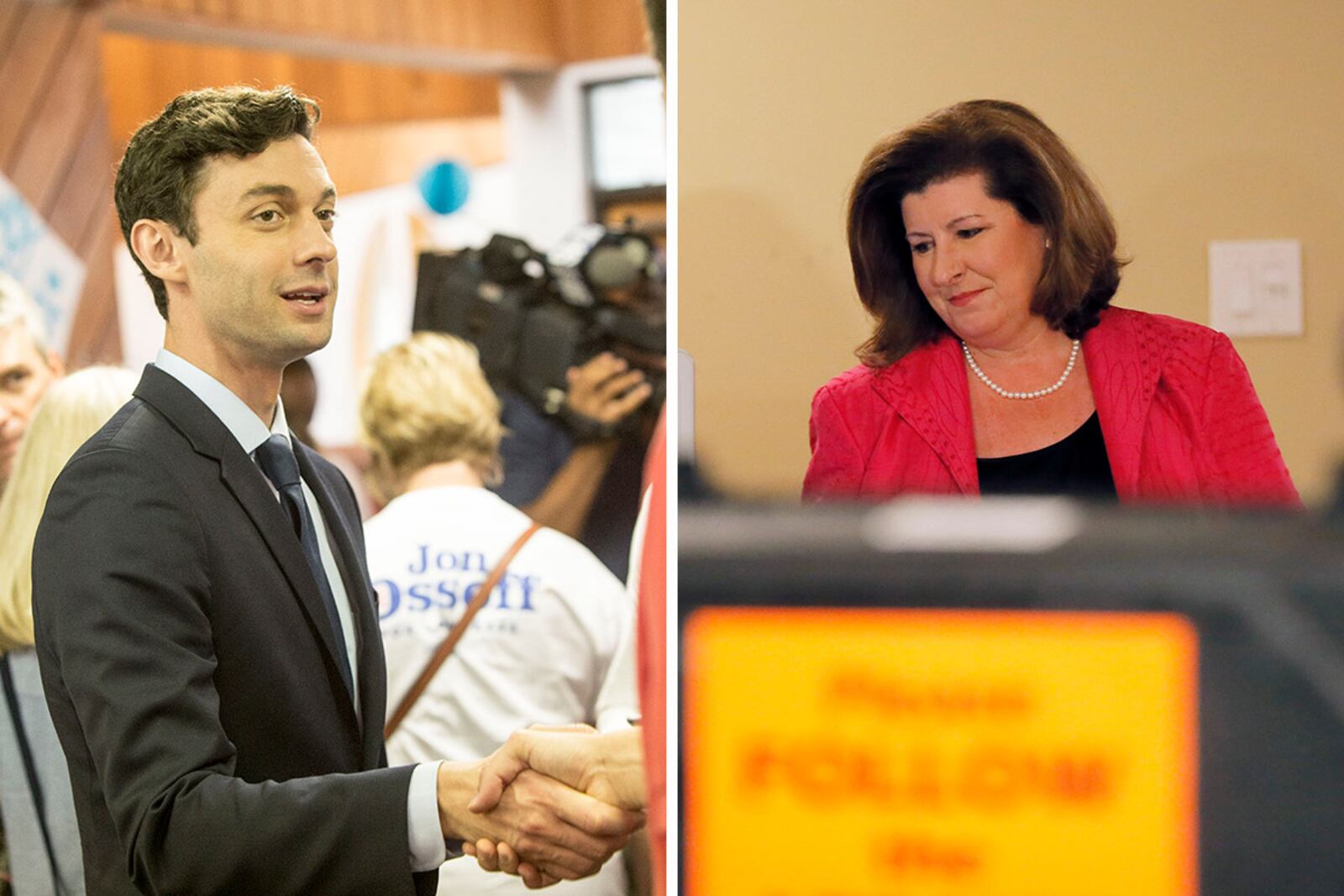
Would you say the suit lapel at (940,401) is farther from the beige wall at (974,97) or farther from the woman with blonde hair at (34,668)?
the woman with blonde hair at (34,668)

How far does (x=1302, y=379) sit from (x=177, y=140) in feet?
3.11

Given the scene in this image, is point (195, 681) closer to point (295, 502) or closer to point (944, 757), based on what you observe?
point (295, 502)

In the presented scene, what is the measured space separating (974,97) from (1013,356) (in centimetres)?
21

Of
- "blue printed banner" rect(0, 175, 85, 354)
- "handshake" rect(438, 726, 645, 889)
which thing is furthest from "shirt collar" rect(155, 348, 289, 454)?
"blue printed banner" rect(0, 175, 85, 354)

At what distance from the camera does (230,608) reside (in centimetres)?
115

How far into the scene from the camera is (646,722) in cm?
100

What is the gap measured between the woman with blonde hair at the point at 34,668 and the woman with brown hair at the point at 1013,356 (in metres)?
0.79

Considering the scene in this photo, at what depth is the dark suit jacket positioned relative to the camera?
3.57 feet

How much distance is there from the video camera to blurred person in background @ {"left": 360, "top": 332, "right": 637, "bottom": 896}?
38cm

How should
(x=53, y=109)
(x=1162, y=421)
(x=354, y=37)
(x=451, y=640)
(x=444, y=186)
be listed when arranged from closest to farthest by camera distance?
(x=1162, y=421) < (x=451, y=640) < (x=53, y=109) < (x=354, y=37) < (x=444, y=186)

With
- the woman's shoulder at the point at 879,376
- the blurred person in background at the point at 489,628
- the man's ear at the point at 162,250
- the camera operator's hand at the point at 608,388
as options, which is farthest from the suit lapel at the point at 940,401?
the camera operator's hand at the point at 608,388

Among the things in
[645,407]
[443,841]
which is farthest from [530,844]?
[645,407]

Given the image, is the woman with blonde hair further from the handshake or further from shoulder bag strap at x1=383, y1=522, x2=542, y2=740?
the handshake

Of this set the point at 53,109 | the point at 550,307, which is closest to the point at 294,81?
the point at 53,109
